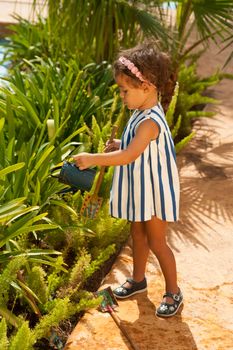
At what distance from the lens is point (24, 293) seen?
2895 mm

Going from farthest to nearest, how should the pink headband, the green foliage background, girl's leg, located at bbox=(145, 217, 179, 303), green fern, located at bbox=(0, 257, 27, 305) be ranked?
1. girl's leg, located at bbox=(145, 217, 179, 303)
2. the green foliage background
3. the pink headband
4. green fern, located at bbox=(0, 257, 27, 305)

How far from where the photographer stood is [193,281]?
3445 mm

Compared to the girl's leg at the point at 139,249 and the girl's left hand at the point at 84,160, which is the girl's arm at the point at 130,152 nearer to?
the girl's left hand at the point at 84,160

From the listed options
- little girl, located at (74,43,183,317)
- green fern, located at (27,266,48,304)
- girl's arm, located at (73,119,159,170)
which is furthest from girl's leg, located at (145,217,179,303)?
green fern, located at (27,266,48,304)

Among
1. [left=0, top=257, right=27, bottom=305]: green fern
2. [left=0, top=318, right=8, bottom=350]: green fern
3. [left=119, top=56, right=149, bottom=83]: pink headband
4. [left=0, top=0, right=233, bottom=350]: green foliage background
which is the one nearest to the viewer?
[left=0, top=318, right=8, bottom=350]: green fern

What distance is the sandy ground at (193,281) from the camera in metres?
2.99

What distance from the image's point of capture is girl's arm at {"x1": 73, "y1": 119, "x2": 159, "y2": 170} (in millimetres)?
2830

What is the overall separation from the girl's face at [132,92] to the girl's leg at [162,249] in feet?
1.71

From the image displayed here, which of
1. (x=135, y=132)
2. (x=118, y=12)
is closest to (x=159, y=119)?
A: (x=135, y=132)

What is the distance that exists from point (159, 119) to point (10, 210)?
75 centimetres

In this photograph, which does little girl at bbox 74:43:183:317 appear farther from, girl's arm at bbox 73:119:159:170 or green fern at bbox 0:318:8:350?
green fern at bbox 0:318:8:350

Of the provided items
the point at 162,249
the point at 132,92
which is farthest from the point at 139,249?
the point at 132,92

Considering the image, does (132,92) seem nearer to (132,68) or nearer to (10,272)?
(132,68)

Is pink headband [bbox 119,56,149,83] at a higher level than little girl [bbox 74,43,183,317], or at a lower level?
higher
